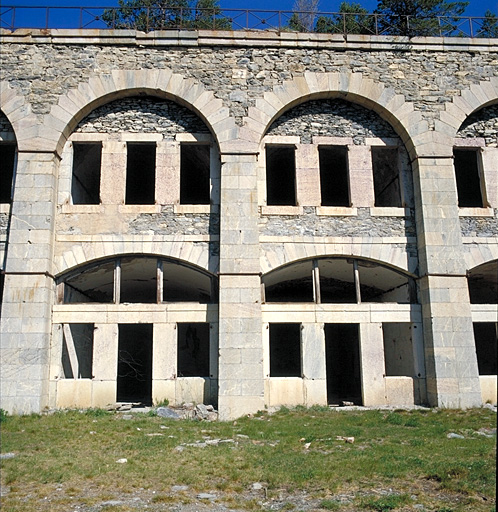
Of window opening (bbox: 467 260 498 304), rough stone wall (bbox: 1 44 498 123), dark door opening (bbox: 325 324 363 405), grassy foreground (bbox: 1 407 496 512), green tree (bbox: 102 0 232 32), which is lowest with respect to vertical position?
grassy foreground (bbox: 1 407 496 512)

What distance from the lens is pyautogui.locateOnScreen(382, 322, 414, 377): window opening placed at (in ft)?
49.5

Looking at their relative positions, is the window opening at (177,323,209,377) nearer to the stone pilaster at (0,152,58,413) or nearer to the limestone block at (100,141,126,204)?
the limestone block at (100,141,126,204)

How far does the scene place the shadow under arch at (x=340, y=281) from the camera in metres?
15.1

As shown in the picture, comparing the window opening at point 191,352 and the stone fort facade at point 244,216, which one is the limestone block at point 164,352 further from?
the window opening at point 191,352

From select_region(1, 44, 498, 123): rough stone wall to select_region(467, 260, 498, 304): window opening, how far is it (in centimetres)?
472

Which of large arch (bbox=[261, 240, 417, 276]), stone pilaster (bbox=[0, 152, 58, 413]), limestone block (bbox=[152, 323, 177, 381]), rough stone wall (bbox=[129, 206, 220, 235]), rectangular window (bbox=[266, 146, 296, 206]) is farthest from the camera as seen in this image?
rectangular window (bbox=[266, 146, 296, 206])

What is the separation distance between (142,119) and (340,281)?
757cm

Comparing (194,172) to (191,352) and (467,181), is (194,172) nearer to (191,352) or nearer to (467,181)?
(191,352)

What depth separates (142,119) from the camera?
15.8 m

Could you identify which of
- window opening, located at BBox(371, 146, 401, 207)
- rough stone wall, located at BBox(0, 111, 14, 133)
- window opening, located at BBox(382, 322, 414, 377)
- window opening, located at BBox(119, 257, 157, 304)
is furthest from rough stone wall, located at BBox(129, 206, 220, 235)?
window opening, located at BBox(382, 322, 414, 377)

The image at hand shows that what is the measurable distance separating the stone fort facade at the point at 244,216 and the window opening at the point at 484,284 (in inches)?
3.1

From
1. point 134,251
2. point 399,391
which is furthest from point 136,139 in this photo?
point 399,391

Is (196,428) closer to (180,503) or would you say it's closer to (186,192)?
(180,503)

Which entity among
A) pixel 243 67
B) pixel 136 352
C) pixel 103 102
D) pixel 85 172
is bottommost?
pixel 136 352
